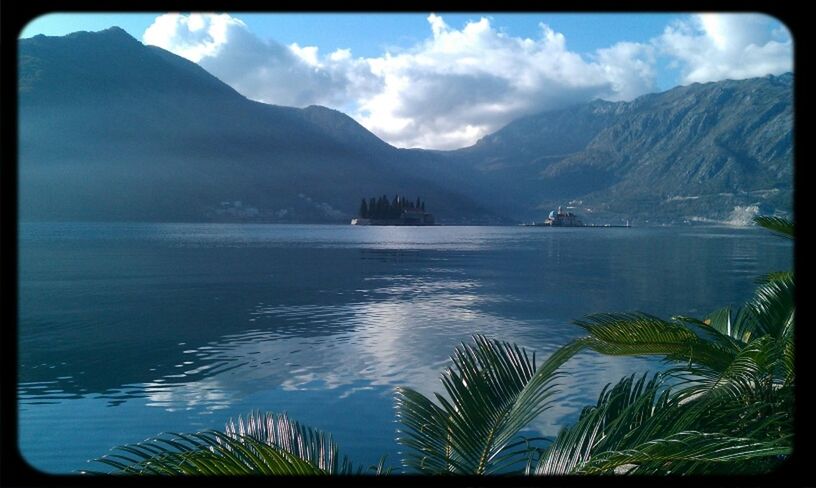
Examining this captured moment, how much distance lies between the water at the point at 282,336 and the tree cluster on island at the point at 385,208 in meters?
108

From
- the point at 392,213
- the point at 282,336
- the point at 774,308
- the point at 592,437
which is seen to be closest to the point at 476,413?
the point at 592,437

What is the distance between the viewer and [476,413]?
11.9 ft

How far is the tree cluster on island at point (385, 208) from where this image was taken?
145625 mm

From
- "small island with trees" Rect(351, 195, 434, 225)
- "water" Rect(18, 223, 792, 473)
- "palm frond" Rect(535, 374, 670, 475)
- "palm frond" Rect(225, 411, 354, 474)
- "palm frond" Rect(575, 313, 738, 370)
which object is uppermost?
"small island with trees" Rect(351, 195, 434, 225)

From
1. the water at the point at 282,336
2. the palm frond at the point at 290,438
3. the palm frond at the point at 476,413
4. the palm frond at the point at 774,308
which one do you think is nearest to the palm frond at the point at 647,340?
the palm frond at the point at 476,413

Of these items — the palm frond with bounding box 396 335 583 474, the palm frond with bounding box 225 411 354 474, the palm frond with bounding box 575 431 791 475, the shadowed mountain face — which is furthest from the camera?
the shadowed mountain face

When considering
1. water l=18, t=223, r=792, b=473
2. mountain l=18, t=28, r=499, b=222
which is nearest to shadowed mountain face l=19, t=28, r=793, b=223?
mountain l=18, t=28, r=499, b=222

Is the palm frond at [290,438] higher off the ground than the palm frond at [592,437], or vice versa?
the palm frond at [592,437]

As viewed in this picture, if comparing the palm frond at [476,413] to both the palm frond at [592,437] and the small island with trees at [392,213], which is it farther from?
the small island with trees at [392,213]

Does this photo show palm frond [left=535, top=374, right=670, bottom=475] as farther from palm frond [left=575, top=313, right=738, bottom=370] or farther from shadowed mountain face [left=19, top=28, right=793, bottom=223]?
shadowed mountain face [left=19, top=28, right=793, bottom=223]

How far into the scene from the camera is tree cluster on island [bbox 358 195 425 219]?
145625 mm

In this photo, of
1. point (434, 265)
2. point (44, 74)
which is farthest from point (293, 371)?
point (44, 74)

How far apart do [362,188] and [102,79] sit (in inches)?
3004

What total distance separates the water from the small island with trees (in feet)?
358
